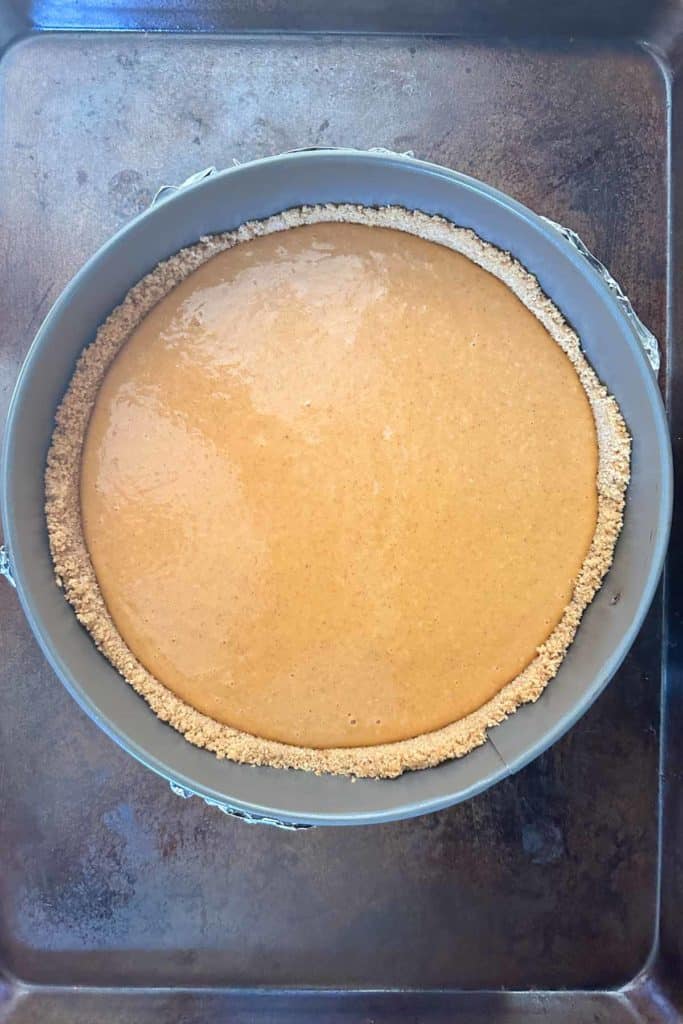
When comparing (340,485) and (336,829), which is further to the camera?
(336,829)

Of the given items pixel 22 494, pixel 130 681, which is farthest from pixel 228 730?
pixel 22 494

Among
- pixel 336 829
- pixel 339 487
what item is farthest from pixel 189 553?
pixel 336 829

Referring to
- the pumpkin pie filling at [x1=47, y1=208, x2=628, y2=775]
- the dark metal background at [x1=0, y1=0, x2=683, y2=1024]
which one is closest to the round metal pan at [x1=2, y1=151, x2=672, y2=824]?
the pumpkin pie filling at [x1=47, y1=208, x2=628, y2=775]

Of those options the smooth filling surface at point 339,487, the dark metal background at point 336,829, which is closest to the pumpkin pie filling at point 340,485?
the smooth filling surface at point 339,487

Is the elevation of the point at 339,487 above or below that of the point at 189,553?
above

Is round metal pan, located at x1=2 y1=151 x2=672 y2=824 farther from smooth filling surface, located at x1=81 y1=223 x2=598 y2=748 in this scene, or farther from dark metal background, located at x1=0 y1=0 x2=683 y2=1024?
dark metal background, located at x1=0 y1=0 x2=683 y2=1024

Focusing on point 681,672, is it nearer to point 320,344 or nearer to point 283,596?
point 283,596

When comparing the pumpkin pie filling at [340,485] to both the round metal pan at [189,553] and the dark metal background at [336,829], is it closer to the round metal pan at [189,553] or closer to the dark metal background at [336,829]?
the round metal pan at [189,553]

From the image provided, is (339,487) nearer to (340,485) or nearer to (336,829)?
(340,485)
